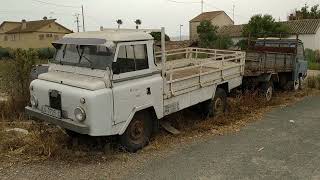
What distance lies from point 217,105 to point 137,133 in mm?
3127

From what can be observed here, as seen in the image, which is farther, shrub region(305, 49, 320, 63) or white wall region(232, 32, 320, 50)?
white wall region(232, 32, 320, 50)

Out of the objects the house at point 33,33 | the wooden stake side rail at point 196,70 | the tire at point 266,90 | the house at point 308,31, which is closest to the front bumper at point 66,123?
the wooden stake side rail at point 196,70

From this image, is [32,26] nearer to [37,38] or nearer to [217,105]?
[37,38]

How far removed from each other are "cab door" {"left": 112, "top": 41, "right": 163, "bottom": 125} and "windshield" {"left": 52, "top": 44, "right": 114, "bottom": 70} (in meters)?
0.19

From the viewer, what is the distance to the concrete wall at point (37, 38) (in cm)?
5922

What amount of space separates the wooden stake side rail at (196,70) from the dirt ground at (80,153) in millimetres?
931

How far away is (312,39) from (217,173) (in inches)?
1657

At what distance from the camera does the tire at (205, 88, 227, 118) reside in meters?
9.62

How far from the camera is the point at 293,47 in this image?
14.3 metres

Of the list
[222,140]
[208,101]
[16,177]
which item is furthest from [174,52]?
[16,177]

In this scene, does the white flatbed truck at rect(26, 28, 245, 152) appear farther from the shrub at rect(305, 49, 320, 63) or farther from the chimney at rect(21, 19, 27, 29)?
the chimney at rect(21, 19, 27, 29)

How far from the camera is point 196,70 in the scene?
31.3ft

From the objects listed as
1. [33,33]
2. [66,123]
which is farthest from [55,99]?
[33,33]

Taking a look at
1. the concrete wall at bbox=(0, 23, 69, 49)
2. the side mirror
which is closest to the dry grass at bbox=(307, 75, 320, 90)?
the side mirror
